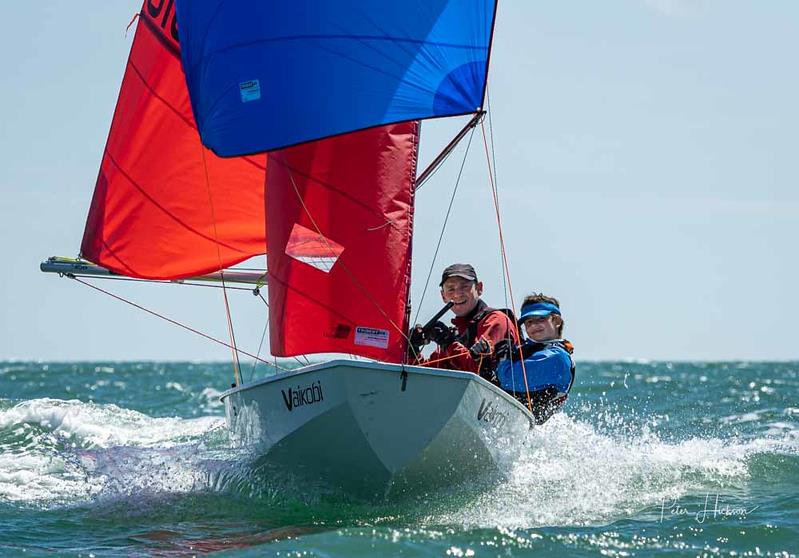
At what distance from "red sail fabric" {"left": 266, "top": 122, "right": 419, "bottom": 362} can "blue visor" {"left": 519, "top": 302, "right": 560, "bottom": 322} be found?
92 cm

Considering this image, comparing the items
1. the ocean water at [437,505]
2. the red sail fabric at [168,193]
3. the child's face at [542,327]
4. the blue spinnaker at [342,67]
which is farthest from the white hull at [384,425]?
the red sail fabric at [168,193]

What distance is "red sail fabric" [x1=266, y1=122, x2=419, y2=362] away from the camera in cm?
684

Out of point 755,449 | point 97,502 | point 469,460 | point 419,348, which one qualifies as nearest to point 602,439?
point 755,449

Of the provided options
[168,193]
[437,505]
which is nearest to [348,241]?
[437,505]

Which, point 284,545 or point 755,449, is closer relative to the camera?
point 284,545

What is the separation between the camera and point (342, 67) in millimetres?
6488

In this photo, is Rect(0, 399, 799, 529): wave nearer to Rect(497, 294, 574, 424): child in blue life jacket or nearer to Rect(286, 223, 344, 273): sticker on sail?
Rect(497, 294, 574, 424): child in blue life jacket

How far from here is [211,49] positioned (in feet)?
22.6

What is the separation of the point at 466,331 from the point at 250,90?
2202 mm

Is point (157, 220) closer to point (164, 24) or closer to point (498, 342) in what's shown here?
point (164, 24)

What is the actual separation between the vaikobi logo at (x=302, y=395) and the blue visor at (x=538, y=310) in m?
1.73

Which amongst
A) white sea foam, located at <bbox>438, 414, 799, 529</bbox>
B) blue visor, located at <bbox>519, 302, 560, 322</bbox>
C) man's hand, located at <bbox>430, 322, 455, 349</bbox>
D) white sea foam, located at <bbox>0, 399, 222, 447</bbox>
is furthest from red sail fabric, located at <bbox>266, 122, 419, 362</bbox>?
white sea foam, located at <bbox>0, 399, 222, 447</bbox>

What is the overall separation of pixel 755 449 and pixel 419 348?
4065 mm

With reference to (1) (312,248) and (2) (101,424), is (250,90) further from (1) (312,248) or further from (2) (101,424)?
(2) (101,424)
